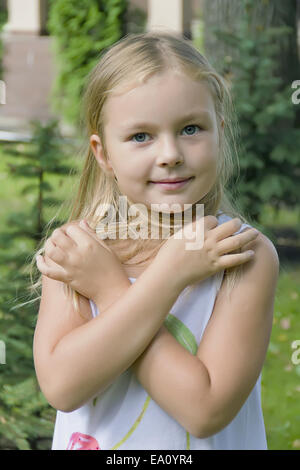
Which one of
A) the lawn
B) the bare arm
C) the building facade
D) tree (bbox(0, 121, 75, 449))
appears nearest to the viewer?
the bare arm

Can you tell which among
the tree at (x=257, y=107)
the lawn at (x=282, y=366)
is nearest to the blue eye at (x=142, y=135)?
the lawn at (x=282, y=366)

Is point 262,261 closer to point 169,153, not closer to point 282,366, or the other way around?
point 169,153

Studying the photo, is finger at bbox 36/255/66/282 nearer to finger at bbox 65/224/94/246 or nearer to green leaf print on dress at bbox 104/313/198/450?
finger at bbox 65/224/94/246

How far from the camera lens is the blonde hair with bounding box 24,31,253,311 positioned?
1.60m

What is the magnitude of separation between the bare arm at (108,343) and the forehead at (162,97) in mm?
343

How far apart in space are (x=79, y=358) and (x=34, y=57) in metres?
13.6

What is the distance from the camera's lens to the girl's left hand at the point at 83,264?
156 centimetres

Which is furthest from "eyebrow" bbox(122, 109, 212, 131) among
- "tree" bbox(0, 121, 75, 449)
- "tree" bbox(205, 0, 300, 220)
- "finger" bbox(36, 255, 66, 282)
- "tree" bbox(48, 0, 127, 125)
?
"tree" bbox(48, 0, 127, 125)

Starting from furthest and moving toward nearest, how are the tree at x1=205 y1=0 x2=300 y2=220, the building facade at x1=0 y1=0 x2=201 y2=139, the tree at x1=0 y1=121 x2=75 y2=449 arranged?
the building facade at x1=0 y1=0 x2=201 y2=139 < the tree at x1=205 y1=0 x2=300 y2=220 < the tree at x1=0 y1=121 x2=75 y2=449

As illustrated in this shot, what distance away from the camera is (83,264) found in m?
1.57

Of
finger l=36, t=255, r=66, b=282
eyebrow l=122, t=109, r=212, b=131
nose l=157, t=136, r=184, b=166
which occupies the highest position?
eyebrow l=122, t=109, r=212, b=131

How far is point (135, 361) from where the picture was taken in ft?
5.02

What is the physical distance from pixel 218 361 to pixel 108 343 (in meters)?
0.25

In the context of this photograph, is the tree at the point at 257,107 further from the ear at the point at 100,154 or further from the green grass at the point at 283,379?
the ear at the point at 100,154
